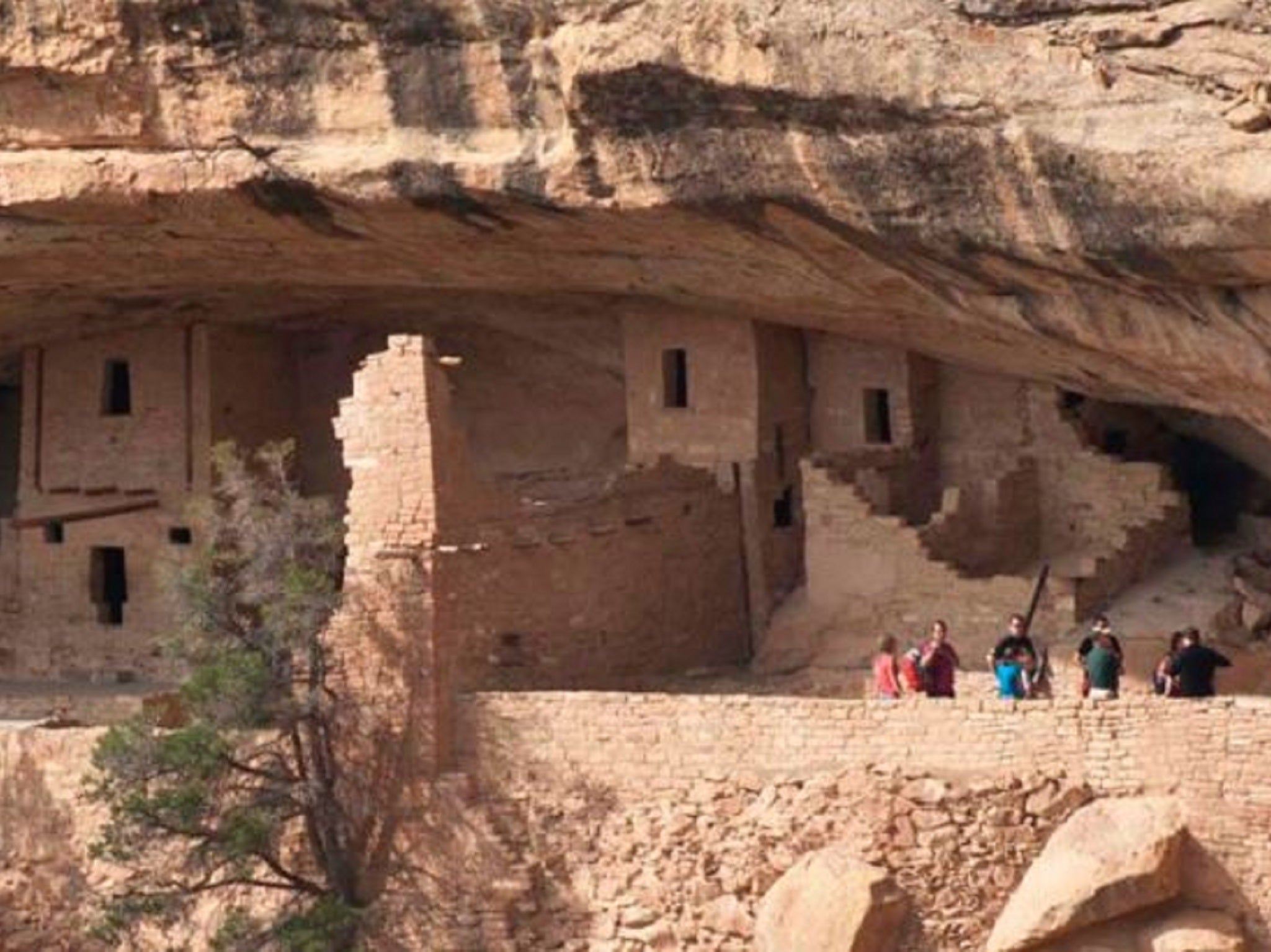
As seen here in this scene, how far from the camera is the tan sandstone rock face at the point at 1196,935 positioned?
16.7m

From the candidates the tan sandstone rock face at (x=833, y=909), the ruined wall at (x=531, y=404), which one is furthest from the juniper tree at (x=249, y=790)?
the ruined wall at (x=531, y=404)

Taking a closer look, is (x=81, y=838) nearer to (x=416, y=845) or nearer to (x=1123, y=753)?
(x=416, y=845)

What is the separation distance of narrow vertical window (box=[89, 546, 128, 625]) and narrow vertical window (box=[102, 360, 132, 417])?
0.89 metres

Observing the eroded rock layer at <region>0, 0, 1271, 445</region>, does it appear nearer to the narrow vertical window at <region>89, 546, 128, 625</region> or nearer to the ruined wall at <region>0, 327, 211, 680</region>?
the ruined wall at <region>0, 327, 211, 680</region>

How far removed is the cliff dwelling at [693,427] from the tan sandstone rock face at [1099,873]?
2cm

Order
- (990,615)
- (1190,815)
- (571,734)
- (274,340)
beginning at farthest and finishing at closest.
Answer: (274,340) < (990,615) < (571,734) < (1190,815)

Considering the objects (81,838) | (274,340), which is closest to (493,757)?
(81,838)

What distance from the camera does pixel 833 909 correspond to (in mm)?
17094

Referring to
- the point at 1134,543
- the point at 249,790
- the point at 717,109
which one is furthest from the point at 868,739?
the point at 1134,543

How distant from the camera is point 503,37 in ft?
58.9

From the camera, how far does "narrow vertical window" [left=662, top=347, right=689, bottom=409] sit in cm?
2177

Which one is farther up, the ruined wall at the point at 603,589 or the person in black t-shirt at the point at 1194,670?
the ruined wall at the point at 603,589

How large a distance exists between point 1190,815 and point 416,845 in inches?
158

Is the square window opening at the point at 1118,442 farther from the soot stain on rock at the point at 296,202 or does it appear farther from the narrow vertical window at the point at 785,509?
the soot stain on rock at the point at 296,202
